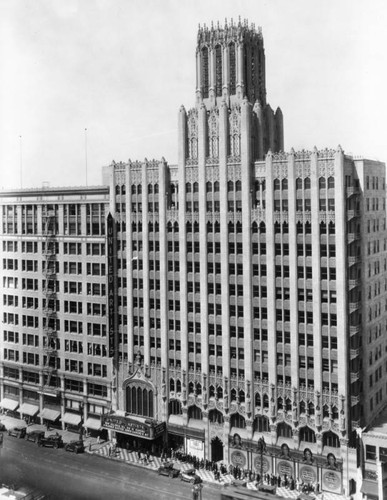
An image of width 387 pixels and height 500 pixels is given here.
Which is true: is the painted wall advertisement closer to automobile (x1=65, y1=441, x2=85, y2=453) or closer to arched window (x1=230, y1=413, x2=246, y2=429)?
arched window (x1=230, y1=413, x2=246, y2=429)

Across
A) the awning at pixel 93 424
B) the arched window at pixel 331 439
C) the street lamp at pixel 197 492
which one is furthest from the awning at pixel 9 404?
the arched window at pixel 331 439

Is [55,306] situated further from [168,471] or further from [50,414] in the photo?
[168,471]

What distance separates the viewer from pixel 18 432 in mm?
93688

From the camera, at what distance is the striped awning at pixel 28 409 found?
99.0m

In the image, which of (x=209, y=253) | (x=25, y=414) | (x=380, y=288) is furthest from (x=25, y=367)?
(x=380, y=288)

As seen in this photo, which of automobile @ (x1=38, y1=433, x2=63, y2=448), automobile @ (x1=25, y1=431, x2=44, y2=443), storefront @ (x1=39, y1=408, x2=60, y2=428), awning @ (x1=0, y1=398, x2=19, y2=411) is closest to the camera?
automobile @ (x1=38, y1=433, x2=63, y2=448)

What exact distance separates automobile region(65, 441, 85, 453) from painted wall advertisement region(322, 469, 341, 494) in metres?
33.8

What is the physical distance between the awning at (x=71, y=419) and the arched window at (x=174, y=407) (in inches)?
648

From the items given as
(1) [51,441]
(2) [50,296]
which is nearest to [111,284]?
(2) [50,296]

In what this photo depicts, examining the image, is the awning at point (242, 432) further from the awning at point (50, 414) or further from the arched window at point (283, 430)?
the awning at point (50, 414)

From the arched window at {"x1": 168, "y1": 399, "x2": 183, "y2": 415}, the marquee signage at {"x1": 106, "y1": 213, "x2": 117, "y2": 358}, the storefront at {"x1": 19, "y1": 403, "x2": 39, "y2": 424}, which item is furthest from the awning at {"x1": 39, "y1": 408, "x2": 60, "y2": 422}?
the arched window at {"x1": 168, "y1": 399, "x2": 183, "y2": 415}

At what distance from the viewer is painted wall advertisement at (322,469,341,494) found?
7406cm

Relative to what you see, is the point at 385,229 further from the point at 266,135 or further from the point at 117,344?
the point at 117,344

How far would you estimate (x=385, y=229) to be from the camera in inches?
3346
